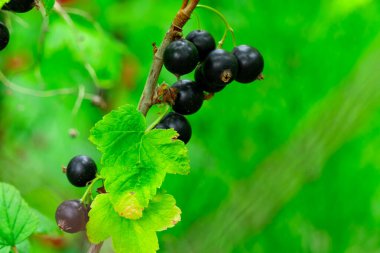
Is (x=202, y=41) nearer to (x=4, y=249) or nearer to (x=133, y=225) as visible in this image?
(x=133, y=225)

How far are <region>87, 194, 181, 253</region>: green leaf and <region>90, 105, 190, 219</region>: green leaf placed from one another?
4 centimetres

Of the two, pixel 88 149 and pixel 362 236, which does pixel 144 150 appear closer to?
pixel 88 149

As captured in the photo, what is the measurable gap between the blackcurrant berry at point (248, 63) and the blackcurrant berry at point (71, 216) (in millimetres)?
Answer: 268

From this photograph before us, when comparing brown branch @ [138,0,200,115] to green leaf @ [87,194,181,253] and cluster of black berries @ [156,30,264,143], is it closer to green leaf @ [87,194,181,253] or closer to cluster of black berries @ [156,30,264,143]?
cluster of black berries @ [156,30,264,143]

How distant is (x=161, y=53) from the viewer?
69cm

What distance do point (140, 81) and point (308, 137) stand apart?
0.72 meters

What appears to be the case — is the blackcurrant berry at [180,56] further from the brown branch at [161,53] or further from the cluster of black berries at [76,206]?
the cluster of black berries at [76,206]

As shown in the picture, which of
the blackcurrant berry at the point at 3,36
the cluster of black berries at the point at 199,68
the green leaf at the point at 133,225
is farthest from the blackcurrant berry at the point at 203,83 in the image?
the blackcurrant berry at the point at 3,36

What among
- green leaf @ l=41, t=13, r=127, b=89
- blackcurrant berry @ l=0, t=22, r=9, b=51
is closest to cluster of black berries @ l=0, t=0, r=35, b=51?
blackcurrant berry @ l=0, t=22, r=9, b=51

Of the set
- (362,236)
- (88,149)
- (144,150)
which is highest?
(144,150)

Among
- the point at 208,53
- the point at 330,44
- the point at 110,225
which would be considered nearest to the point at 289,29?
the point at 330,44

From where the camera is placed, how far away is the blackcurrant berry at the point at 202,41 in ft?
2.41

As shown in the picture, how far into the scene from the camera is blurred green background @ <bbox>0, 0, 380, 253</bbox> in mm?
1675

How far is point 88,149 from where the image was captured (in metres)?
1.99
